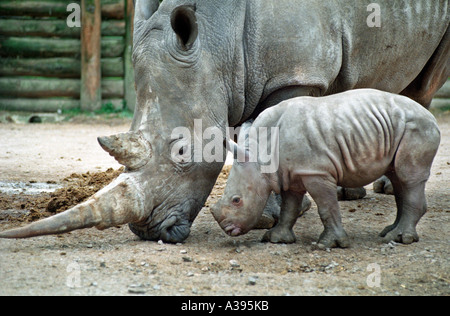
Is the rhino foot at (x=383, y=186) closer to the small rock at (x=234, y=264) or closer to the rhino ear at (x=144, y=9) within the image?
the small rock at (x=234, y=264)

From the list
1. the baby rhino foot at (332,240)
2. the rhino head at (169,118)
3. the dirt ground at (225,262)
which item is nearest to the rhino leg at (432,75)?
the dirt ground at (225,262)

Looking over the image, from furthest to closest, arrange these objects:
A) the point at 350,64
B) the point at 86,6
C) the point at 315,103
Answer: the point at 86,6, the point at 350,64, the point at 315,103

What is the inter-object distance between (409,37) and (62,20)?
8.07m

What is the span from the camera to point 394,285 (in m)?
3.16

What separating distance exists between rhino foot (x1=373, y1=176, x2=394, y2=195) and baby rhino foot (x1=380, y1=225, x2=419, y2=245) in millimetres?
1611

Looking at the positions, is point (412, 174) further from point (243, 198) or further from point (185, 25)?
point (185, 25)

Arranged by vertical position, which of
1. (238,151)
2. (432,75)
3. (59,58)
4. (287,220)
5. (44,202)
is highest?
(432,75)

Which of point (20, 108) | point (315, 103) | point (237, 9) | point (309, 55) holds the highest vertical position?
point (237, 9)

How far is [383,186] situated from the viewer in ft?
18.1

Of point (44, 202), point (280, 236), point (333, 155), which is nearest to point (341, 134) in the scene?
point (333, 155)

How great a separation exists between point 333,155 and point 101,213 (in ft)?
4.56

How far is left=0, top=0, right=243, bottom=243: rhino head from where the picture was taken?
3.75m
